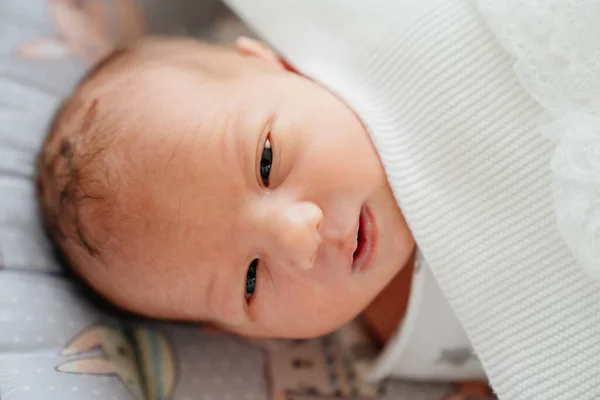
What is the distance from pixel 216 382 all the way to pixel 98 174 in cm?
44

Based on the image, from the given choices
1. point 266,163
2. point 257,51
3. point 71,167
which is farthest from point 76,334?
point 257,51

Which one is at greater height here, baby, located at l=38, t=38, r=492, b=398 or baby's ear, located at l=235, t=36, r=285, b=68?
baby's ear, located at l=235, t=36, r=285, b=68

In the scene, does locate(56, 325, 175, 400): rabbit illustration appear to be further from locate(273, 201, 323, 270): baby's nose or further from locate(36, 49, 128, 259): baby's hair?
locate(273, 201, 323, 270): baby's nose

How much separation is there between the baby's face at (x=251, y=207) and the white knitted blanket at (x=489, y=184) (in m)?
0.07

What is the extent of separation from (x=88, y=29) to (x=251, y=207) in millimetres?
739

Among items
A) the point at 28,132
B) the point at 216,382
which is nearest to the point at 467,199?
the point at 216,382

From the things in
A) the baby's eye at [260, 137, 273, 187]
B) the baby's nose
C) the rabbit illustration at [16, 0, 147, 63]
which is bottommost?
the baby's nose

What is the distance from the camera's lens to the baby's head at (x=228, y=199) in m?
1.00

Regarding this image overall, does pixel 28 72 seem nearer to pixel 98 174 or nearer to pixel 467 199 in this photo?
pixel 98 174

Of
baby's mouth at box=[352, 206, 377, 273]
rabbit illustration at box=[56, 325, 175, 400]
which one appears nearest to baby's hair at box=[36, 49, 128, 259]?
rabbit illustration at box=[56, 325, 175, 400]

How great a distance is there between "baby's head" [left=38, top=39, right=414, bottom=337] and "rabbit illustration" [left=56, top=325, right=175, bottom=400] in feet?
0.32

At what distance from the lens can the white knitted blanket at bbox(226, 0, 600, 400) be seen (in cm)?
91

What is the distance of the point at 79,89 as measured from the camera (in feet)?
3.88

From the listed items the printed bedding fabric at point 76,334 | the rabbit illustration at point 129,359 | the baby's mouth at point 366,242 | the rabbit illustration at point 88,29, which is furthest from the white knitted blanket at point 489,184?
the rabbit illustration at point 88,29
